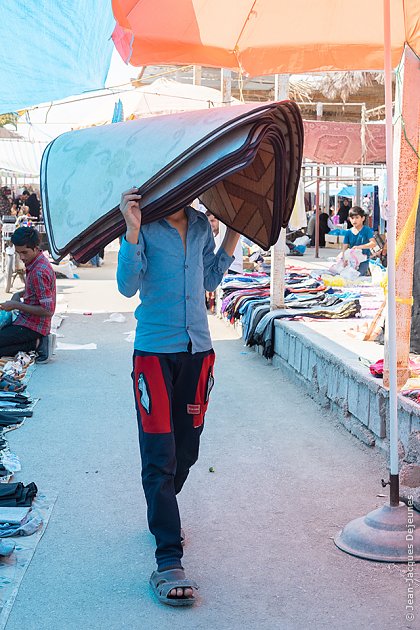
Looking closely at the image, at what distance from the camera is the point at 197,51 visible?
5.91 metres

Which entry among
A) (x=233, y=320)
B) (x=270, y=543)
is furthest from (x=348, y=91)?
(x=270, y=543)

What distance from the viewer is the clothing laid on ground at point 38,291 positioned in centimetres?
884

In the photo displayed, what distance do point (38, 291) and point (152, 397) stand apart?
5.11 m

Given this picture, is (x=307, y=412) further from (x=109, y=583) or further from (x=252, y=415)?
(x=109, y=583)

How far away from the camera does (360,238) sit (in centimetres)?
1509

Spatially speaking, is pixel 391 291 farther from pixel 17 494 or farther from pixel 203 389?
pixel 17 494

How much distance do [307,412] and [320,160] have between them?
29.9 feet

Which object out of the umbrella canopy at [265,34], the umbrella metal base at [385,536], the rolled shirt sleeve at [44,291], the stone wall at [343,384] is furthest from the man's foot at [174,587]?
the rolled shirt sleeve at [44,291]

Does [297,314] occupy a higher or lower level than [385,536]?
higher

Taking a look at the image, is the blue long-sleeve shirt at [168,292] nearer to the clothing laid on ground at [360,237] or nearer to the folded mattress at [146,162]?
the folded mattress at [146,162]

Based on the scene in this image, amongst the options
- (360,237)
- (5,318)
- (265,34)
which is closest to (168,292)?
(265,34)

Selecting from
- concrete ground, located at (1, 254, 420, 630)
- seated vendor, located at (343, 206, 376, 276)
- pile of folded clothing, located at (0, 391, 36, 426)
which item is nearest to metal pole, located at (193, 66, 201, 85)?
seated vendor, located at (343, 206, 376, 276)

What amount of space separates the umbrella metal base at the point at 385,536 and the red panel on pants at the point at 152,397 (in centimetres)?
115

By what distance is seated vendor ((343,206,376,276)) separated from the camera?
1469cm
